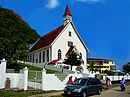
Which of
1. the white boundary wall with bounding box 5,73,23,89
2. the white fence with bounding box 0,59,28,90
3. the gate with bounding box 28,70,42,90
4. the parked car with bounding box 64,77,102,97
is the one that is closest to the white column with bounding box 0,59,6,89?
the white fence with bounding box 0,59,28,90

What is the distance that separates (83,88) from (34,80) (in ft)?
17.6

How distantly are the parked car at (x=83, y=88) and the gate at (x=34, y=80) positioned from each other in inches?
147

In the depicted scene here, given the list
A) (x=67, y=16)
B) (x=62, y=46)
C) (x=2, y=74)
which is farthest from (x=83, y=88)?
(x=67, y=16)

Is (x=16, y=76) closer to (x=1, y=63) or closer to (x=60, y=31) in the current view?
(x=1, y=63)

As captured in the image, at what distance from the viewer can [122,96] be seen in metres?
20.1

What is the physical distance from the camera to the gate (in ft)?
72.7

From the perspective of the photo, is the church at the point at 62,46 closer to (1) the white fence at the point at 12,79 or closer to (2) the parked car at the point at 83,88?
(1) the white fence at the point at 12,79

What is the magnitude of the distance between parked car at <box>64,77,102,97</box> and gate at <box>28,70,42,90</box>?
3746 millimetres

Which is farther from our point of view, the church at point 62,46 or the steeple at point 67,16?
the steeple at point 67,16

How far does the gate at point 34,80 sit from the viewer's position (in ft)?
72.7

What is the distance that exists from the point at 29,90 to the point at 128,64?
75863mm

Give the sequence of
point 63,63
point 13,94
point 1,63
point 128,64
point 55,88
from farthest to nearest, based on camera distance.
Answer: point 128,64
point 63,63
point 55,88
point 1,63
point 13,94

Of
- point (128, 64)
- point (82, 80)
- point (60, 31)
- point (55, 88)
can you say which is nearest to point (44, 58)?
point (60, 31)

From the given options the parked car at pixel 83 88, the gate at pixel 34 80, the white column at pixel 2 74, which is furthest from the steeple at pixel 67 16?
the parked car at pixel 83 88
